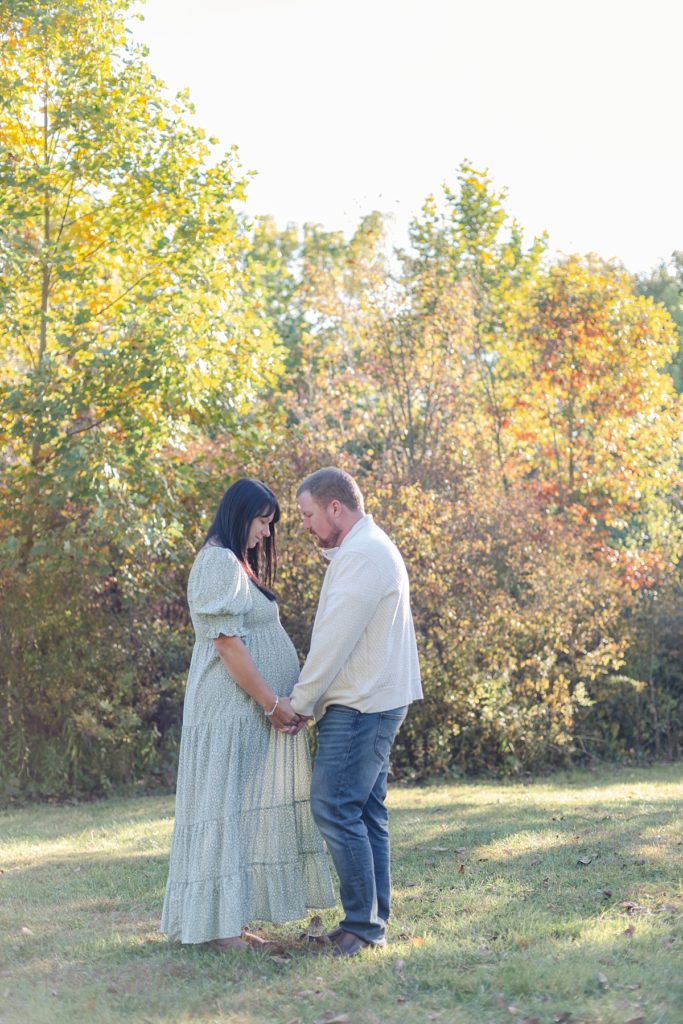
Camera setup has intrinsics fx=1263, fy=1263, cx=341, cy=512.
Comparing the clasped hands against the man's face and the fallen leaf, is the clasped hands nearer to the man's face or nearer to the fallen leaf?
the man's face

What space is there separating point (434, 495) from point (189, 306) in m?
2.82

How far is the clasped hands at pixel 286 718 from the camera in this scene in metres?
5.16

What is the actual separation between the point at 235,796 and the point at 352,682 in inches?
27.4

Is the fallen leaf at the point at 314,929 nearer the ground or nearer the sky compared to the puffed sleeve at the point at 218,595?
nearer the ground

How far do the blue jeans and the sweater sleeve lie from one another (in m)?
0.18

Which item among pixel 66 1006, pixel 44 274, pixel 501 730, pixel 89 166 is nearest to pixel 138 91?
pixel 89 166

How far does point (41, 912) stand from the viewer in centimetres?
634

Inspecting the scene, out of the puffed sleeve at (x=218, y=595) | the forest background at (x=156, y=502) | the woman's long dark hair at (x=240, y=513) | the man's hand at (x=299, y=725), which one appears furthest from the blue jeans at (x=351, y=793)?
the forest background at (x=156, y=502)

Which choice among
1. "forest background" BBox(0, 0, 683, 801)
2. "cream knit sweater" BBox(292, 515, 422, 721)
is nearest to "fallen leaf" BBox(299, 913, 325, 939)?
"cream knit sweater" BBox(292, 515, 422, 721)

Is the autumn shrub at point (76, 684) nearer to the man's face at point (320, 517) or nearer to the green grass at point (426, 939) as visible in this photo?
the green grass at point (426, 939)

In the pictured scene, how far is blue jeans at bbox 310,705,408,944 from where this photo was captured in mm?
5016

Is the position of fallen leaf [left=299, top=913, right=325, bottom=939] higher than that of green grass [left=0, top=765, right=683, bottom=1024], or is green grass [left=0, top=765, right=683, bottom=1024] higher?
fallen leaf [left=299, top=913, right=325, bottom=939]

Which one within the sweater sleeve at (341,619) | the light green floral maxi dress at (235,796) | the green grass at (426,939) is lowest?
the green grass at (426,939)

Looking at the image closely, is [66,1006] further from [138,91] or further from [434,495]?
[138,91]
